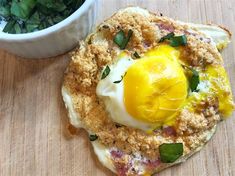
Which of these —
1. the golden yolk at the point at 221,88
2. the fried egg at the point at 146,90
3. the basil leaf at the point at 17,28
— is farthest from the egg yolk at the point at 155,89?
the basil leaf at the point at 17,28

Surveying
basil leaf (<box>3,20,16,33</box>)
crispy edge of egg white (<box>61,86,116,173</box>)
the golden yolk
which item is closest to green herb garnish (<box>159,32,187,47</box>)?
the golden yolk

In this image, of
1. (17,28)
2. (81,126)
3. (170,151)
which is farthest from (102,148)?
(17,28)

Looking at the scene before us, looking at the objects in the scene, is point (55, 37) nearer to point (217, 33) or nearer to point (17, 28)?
→ point (17, 28)

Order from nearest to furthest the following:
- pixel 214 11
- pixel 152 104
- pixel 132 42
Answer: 1. pixel 152 104
2. pixel 132 42
3. pixel 214 11

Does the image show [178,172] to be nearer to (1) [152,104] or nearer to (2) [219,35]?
(1) [152,104]

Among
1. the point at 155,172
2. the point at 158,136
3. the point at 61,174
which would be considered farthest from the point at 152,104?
the point at 61,174

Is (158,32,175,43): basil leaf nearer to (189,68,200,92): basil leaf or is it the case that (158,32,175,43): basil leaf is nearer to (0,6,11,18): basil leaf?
(189,68,200,92): basil leaf
